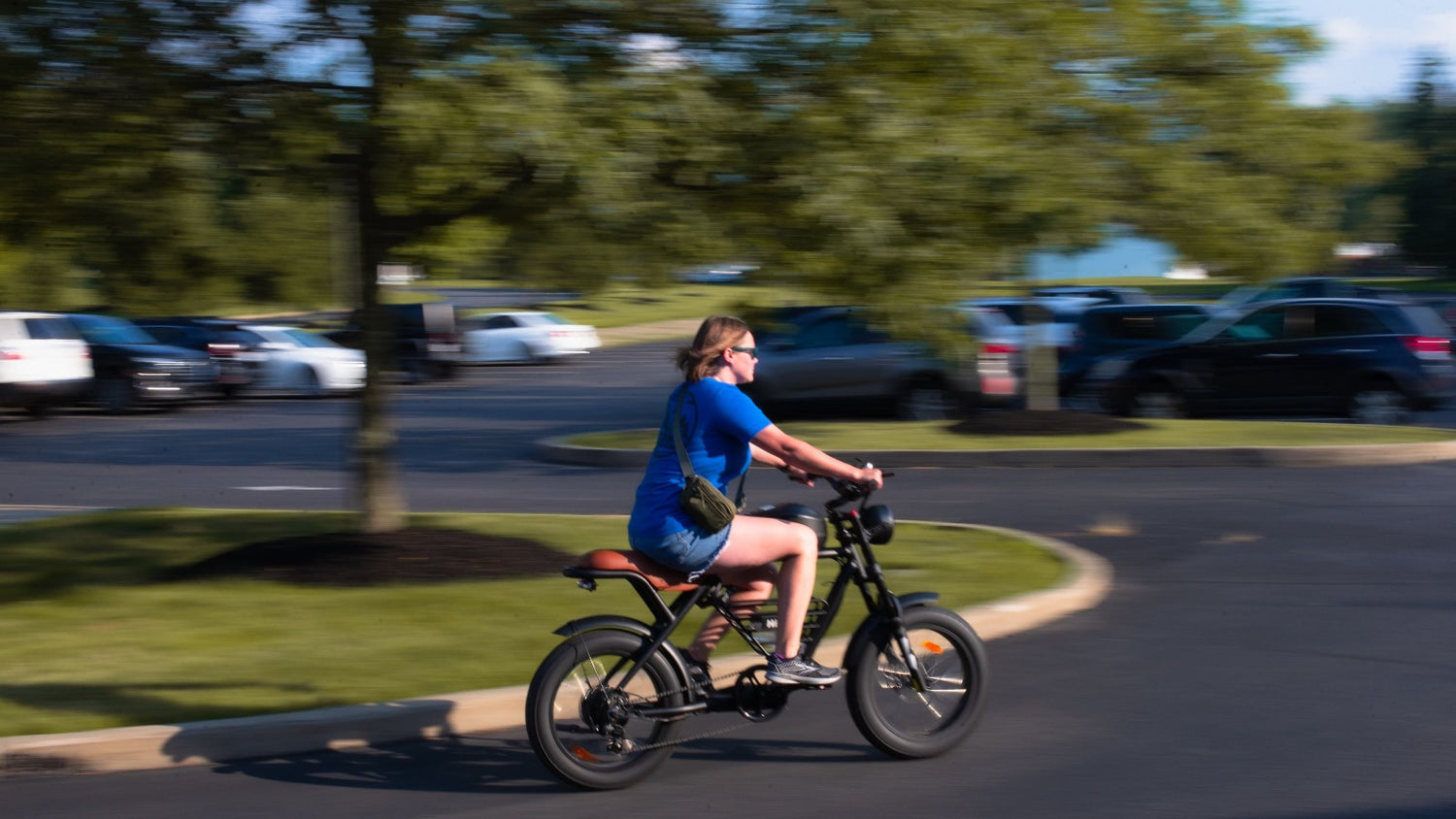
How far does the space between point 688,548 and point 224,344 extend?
26.1 metres

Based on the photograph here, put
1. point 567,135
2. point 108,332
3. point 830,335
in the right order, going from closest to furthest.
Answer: point 567,135
point 830,335
point 108,332

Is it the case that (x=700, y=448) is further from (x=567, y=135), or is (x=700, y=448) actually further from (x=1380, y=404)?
(x=1380, y=404)

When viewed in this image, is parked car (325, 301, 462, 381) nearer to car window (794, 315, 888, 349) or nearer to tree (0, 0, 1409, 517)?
car window (794, 315, 888, 349)

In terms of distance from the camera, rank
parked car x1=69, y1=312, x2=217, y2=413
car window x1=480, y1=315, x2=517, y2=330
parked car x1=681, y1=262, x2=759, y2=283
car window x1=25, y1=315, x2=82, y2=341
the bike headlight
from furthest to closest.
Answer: car window x1=480, y1=315, x2=517, y2=330, parked car x1=69, y1=312, x2=217, y2=413, car window x1=25, y1=315, x2=82, y2=341, parked car x1=681, y1=262, x2=759, y2=283, the bike headlight

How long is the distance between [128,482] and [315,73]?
9.20 m

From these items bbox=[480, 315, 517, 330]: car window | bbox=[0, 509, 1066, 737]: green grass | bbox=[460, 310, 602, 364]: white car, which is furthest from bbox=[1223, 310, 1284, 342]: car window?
bbox=[480, 315, 517, 330]: car window

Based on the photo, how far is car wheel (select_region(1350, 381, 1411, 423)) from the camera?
19703 mm

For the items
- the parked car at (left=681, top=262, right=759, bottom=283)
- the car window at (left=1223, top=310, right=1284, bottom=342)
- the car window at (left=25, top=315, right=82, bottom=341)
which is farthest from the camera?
the car window at (left=25, top=315, right=82, bottom=341)

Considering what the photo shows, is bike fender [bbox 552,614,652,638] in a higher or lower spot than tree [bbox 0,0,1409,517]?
lower

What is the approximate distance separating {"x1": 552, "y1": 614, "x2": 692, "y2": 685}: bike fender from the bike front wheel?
2.07 ft

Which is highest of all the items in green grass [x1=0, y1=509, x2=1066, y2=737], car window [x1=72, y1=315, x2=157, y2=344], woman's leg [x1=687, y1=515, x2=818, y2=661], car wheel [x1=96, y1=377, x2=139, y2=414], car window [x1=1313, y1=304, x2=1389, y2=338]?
woman's leg [x1=687, y1=515, x2=818, y2=661]

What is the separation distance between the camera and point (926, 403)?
67.7ft

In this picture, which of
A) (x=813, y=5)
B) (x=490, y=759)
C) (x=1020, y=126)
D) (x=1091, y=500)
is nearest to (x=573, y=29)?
(x=813, y=5)

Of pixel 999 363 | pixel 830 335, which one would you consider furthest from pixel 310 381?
pixel 999 363
